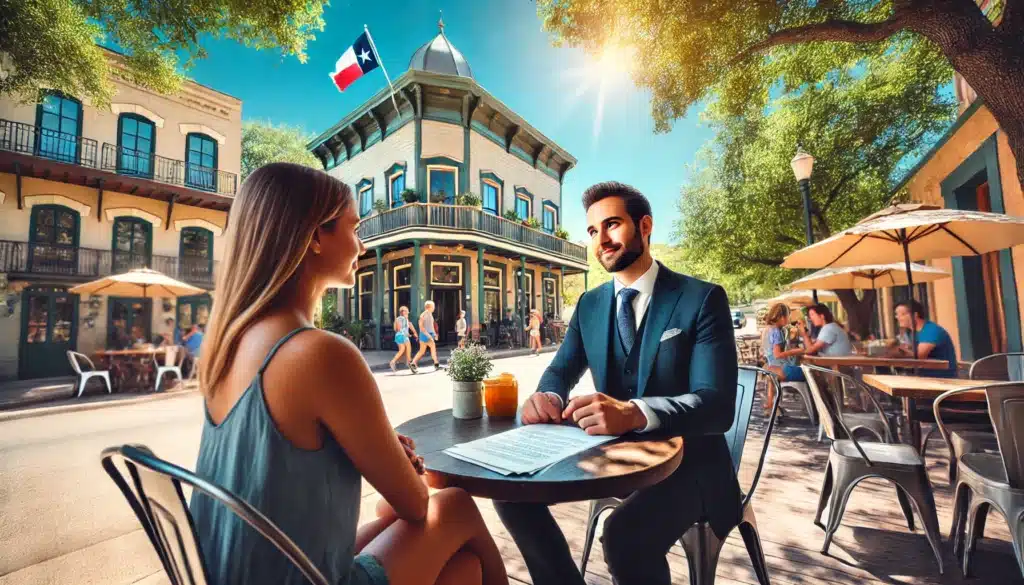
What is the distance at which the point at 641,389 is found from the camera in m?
1.57

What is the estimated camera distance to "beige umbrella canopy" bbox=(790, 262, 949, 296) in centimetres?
581

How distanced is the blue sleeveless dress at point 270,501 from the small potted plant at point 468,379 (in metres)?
0.86

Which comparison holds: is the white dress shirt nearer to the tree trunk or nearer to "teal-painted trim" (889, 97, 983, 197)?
"teal-painted trim" (889, 97, 983, 197)

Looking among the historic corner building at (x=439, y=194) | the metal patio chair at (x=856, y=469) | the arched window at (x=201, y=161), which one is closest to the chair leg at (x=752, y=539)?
the metal patio chair at (x=856, y=469)

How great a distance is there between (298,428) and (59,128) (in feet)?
55.6

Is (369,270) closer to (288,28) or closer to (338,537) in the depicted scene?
(288,28)

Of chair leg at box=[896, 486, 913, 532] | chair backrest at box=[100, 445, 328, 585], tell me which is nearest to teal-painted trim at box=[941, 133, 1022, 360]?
chair leg at box=[896, 486, 913, 532]

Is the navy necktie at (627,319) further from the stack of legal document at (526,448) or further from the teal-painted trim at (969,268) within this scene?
the teal-painted trim at (969,268)

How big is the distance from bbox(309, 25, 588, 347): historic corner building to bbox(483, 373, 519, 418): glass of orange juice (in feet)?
42.9

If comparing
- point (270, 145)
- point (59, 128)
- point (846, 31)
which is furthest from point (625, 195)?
point (270, 145)

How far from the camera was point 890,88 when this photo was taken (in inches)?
372

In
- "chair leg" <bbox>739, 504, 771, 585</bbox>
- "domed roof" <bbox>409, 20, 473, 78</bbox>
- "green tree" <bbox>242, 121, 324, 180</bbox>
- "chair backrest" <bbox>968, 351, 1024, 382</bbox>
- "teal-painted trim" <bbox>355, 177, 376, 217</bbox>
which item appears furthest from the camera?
"green tree" <bbox>242, 121, 324, 180</bbox>

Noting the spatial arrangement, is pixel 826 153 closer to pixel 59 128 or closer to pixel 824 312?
pixel 824 312

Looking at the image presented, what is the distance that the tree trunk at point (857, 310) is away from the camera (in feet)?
32.4
